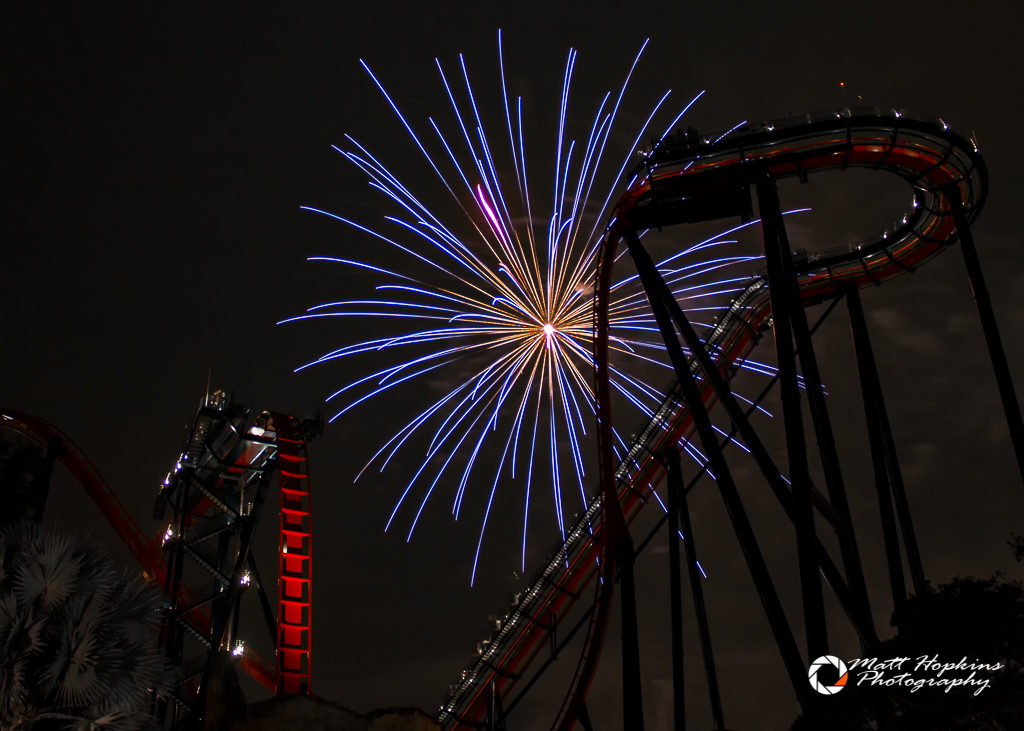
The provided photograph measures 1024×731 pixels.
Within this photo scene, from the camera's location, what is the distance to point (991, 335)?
17656mm

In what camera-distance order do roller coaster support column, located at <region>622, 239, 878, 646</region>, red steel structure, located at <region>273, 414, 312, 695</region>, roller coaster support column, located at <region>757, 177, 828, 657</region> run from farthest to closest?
red steel structure, located at <region>273, 414, 312, 695</region> < roller coaster support column, located at <region>622, 239, 878, 646</region> < roller coaster support column, located at <region>757, 177, 828, 657</region>

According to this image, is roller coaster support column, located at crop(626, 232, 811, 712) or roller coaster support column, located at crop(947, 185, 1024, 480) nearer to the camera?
roller coaster support column, located at crop(626, 232, 811, 712)

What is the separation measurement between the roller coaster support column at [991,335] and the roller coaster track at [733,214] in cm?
34

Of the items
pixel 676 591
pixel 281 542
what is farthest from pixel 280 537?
pixel 676 591

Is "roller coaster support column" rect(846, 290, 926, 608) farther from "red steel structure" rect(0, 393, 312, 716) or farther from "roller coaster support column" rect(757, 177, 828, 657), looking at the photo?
"red steel structure" rect(0, 393, 312, 716)

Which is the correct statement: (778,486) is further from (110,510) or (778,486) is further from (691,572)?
(110,510)

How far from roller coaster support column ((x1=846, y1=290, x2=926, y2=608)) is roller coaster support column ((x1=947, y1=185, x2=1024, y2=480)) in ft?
11.2

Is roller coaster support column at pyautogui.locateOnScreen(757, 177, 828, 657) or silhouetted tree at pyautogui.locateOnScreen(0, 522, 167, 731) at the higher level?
roller coaster support column at pyautogui.locateOnScreen(757, 177, 828, 657)

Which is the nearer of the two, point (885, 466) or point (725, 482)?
point (725, 482)

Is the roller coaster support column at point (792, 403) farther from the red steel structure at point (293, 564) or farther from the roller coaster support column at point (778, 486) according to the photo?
the red steel structure at point (293, 564)

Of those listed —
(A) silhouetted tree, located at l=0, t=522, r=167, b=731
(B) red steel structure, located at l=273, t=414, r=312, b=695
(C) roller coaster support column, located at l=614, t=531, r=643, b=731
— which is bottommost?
(A) silhouetted tree, located at l=0, t=522, r=167, b=731

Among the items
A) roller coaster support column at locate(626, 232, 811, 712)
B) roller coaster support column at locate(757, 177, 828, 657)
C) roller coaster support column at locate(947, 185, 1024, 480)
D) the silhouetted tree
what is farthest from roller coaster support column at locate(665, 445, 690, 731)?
the silhouetted tree

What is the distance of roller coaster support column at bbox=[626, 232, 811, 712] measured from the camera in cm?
1585

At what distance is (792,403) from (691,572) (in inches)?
243
